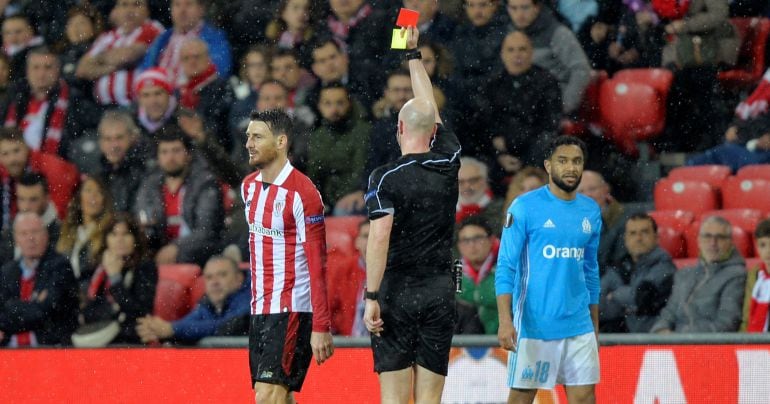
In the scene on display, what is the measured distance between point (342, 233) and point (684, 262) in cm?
226

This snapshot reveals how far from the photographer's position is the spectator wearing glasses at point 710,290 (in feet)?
26.6

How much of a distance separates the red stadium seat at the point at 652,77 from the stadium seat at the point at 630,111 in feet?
0.22

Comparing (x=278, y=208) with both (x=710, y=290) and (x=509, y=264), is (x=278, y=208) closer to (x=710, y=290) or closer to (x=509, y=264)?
(x=509, y=264)

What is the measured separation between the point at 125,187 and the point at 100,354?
7.37 feet

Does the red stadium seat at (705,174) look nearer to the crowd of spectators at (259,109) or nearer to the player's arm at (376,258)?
the crowd of spectators at (259,109)

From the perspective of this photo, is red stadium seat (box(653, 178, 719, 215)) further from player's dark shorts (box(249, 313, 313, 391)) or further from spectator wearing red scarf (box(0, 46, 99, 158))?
spectator wearing red scarf (box(0, 46, 99, 158))

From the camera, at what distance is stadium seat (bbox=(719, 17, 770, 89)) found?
10070 mm

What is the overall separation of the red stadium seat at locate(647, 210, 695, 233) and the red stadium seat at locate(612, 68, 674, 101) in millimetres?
1069

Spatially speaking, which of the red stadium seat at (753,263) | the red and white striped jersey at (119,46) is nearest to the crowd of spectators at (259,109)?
the red and white striped jersey at (119,46)

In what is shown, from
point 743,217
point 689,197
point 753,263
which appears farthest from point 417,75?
point 689,197

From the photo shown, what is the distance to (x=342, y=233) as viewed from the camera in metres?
9.18

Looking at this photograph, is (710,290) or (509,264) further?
(710,290)

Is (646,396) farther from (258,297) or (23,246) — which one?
(23,246)

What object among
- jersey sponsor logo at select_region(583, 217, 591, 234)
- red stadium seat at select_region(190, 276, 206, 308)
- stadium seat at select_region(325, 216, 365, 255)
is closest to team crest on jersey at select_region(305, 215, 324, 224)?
jersey sponsor logo at select_region(583, 217, 591, 234)
